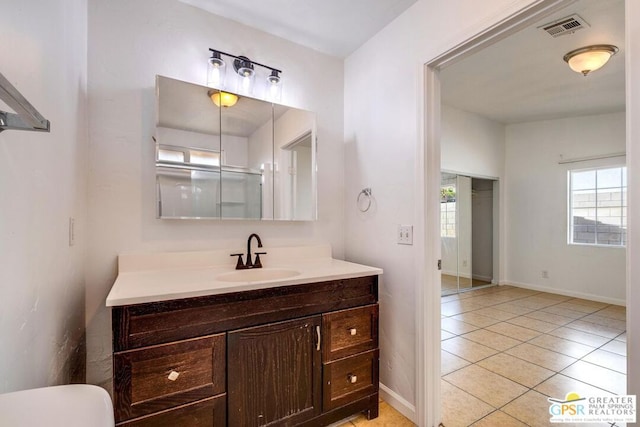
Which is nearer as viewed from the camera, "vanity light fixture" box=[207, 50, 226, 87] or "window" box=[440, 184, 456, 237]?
"vanity light fixture" box=[207, 50, 226, 87]

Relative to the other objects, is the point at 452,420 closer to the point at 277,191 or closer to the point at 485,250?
the point at 277,191

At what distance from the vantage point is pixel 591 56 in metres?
2.56

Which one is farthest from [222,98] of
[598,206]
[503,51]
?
[598,206]

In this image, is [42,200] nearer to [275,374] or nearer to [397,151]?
[275,374]

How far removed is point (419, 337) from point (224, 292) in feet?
3.70

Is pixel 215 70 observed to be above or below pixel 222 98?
above

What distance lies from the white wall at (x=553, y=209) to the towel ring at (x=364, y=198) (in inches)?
161

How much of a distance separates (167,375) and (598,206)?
5586mm

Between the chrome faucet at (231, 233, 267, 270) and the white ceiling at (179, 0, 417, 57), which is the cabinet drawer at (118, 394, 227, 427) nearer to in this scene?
the chrome faucet at (231, 233, 267, 270)

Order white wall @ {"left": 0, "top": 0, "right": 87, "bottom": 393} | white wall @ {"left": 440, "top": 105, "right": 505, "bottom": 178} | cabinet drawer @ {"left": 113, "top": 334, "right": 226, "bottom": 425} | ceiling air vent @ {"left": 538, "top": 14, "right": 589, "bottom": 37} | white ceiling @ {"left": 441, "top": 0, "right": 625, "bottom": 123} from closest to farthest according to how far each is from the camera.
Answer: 1. white wall @ {"left": 0, "top": 0, "right": 87, "bottom": 393}
2. cabinet drawer @ {"left": 113, "top": 334, "right": 226, "bottom": 425}
3. ceiling air vent @ {"left": 538, "top": 14, "right": 589, "bottom": 37}
4. white ceiling @ {"left": 441, "top": 0, "right": 625, "bottom": 123}
5. white wall @ {"left": 440, "top": 105, "right": 505, "bottom": 178}

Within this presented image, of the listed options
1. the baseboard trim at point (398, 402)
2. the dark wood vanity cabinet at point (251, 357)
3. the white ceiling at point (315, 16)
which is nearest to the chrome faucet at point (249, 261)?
the dark wood vanity cabinet at point (251, 357)

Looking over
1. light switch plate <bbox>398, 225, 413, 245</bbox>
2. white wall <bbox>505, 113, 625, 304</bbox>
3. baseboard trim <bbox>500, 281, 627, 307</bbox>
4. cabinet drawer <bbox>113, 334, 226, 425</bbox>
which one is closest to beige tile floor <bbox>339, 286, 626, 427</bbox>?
baseboard trim <bbox>500, 281, 627, 307</bbox>

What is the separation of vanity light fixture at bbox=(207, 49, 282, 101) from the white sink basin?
1.19m

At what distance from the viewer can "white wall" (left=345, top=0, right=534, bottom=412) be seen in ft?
5.38
